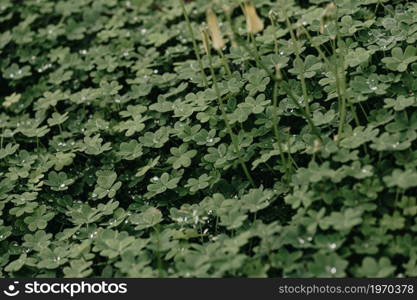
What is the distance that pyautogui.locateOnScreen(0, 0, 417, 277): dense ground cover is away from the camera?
98.4 inches

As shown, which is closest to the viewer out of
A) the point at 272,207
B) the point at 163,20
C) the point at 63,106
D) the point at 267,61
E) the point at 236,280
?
the point at 236,280

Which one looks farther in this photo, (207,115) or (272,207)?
(207,115)

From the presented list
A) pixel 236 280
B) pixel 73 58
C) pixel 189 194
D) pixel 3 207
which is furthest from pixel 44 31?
pixel 236 280

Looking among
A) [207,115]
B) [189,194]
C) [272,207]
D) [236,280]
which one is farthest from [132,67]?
[236,280]

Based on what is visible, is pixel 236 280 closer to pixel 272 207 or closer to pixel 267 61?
pixel 272 207

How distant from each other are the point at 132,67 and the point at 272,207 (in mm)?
1455

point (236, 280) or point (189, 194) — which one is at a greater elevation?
point (189, 194)

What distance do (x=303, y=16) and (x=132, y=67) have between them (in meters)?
1.04

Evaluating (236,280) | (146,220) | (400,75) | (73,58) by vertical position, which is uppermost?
(73,58)

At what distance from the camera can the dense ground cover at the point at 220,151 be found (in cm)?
250

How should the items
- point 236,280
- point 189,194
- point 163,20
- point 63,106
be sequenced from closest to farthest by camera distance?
point 236,280
point 189,194
point 63,106
point 163,20

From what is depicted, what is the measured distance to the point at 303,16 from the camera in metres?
3.63

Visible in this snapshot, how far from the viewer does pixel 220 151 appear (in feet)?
9.98

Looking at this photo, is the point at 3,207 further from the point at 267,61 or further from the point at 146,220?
the point at 267,61
